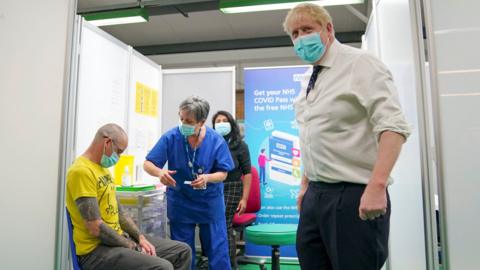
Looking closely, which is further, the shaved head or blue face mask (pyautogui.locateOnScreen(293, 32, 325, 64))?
the shaved head

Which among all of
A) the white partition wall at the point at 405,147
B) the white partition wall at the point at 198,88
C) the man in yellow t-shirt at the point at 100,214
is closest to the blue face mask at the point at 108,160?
the man in yellow t-shirt at the point at 100,214

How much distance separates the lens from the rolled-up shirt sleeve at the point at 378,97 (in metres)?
0.99

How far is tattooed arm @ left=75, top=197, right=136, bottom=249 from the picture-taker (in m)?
1.63

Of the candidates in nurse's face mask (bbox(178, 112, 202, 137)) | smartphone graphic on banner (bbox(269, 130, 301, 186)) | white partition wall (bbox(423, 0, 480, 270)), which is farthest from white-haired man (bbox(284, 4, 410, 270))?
smartphone graphic on banner (bbox(269, 130, 301, 186))

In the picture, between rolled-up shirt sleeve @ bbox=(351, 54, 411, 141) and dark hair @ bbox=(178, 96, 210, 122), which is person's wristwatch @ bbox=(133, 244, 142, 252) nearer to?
dark hair @ bbox=(178, 96, 210, 122)

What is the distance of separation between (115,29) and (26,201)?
179 inches

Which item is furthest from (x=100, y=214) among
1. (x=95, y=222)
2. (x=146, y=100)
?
(x=146, y=100)

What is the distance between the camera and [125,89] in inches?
121

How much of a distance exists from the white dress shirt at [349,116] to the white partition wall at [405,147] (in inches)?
19.7

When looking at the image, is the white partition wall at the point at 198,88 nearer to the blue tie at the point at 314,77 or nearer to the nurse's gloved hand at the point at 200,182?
the nurse's gloved hand at the point at 200,182

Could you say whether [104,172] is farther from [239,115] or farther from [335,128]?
[239,115]

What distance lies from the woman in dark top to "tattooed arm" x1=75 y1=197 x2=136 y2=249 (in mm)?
1433

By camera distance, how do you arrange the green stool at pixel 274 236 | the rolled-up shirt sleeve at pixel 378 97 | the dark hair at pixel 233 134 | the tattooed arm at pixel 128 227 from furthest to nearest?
the dark hair at pixel 233 134
the green stool at pixel 274 236
the tattooed arm at pixel 128 227
the rolled-up shirt sleeve at pixel 378 97

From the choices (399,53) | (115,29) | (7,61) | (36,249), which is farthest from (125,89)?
(115,29)
